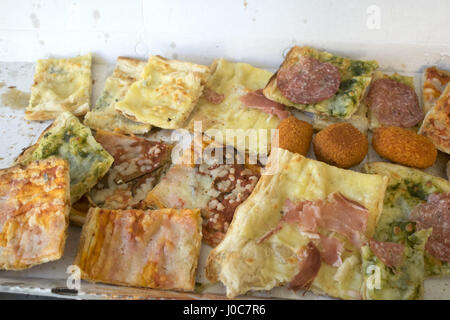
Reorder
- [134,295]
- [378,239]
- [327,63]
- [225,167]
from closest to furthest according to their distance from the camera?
[134,295]
[378,239]
[225,167]
[327,63]

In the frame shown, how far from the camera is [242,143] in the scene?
334 cm

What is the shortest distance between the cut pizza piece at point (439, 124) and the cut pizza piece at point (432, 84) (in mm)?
159

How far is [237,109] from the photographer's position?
11.7ft

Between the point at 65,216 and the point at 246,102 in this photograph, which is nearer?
the point at 65,216

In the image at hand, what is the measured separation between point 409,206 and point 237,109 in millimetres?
1606

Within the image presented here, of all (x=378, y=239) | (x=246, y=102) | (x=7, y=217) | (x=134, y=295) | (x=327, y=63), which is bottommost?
(x=134, y=295)

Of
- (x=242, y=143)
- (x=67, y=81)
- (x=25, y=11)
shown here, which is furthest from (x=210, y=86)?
(x=25, y=11)

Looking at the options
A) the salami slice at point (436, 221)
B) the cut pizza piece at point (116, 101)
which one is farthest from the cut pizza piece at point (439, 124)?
the cut pizza piece at point (116, 101)

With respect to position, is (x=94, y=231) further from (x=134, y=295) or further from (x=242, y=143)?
(x=242, y=143)

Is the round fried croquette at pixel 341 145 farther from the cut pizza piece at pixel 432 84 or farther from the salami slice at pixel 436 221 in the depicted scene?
the cut pizza piece at pixel 432 84

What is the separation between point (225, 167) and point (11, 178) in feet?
5.18

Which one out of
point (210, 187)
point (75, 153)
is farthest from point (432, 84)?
point (75, 153)

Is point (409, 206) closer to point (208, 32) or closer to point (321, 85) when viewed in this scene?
point (321, 85)

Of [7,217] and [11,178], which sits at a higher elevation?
[11,178]
